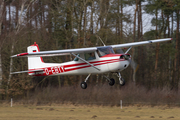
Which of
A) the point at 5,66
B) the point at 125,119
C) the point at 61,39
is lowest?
the point at 125,119

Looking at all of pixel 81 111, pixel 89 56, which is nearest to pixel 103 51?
pixel 89 56

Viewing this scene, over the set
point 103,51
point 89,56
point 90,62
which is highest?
point 103,51

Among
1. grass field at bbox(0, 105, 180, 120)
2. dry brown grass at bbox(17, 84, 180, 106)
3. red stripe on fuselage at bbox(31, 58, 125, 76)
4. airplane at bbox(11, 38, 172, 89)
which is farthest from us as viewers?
dry brown grass at bbox(17, 84, 180, 106)

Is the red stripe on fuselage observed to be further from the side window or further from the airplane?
the side window

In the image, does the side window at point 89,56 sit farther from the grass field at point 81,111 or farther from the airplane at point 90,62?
the grass field at point 81,111

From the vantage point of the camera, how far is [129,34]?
95.9ft

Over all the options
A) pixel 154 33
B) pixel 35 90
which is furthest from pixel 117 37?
pixel 35 90

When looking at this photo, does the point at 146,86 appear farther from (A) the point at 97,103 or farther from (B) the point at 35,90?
(B) the point at 35,90

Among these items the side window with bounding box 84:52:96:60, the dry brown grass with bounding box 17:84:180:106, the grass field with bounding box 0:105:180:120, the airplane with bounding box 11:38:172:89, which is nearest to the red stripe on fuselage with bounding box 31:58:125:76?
the airplane with bounding box 11:38:172:89

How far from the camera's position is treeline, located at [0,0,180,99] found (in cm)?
2712

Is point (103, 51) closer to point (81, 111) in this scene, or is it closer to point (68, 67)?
point (68, 67)

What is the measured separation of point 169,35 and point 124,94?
41.7 ft

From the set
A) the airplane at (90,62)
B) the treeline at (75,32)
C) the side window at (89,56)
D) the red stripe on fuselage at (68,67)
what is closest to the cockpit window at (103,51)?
the airplane at (90,62)

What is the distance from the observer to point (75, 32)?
2889cm
